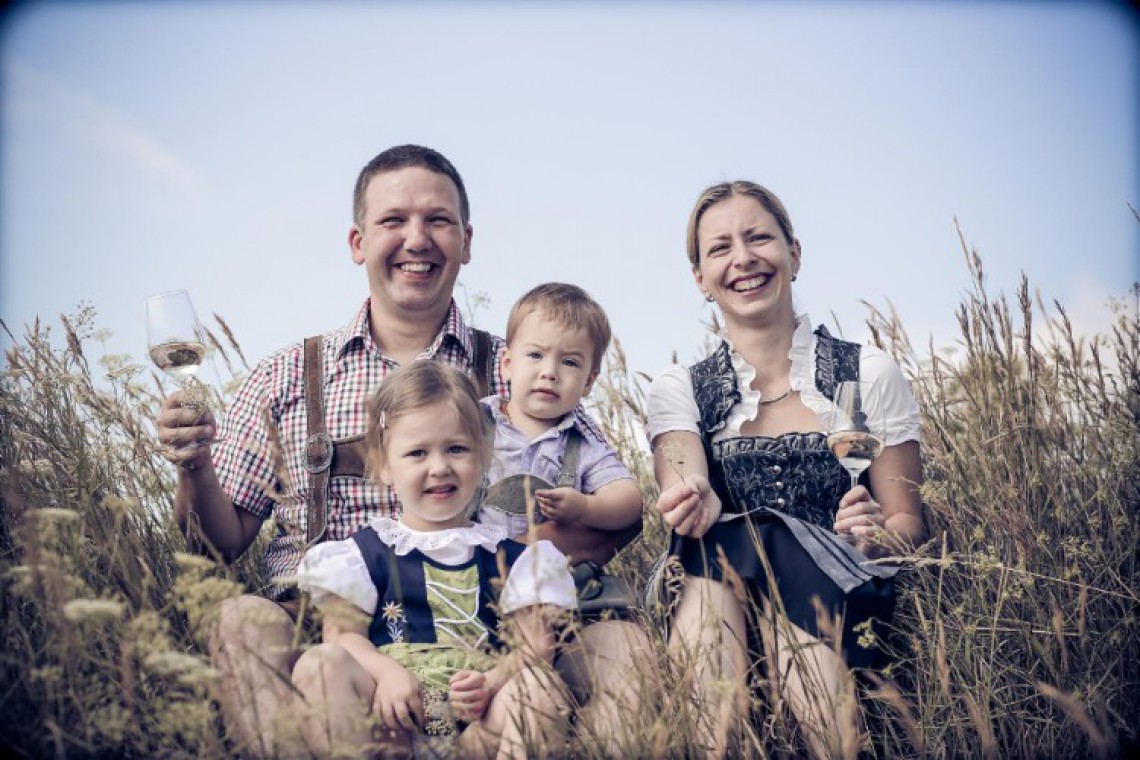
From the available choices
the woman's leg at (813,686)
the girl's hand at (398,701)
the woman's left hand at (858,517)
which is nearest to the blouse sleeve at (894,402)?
the woman's left hand at (858,517)

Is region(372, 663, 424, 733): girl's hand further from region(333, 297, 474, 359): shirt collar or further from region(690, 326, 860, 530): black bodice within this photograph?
region(333, 297, 474, 359): shirt collar

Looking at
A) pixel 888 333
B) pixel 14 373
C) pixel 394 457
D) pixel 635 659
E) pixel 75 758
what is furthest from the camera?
pixel 888 333

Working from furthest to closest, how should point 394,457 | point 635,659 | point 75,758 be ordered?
point 394,457 < point 635,659 < point 75,758

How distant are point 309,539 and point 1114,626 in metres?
2.68

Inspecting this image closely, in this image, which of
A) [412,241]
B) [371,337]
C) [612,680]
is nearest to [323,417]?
[371,337]

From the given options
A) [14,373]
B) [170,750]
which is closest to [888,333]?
[170,750]

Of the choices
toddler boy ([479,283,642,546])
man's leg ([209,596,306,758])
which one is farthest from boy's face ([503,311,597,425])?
man's leg ([209,596,306,758])

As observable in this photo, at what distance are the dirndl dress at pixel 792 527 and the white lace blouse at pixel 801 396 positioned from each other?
0.03 m

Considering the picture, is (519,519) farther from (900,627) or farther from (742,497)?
(900,627)

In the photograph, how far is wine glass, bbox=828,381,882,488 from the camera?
2.90 m

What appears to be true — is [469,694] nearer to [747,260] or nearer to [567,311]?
[567,311]

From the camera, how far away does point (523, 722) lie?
2207 millimetres

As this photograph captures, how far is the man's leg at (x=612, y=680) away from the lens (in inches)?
90.0

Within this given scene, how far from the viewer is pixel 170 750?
221cm
